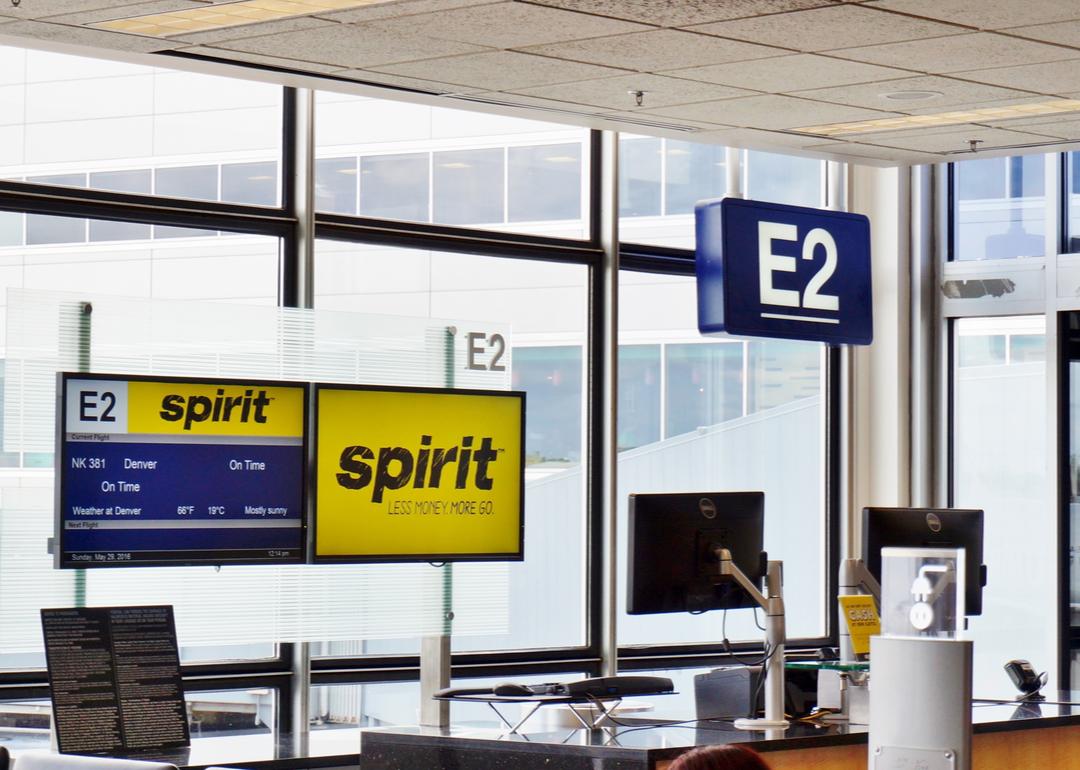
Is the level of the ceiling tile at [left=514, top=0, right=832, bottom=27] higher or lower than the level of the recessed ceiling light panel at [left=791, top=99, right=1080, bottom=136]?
lower

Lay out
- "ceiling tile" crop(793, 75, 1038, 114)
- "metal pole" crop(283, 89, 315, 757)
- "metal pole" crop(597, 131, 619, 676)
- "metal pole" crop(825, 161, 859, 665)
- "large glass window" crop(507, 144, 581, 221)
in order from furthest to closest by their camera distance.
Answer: "metal pole" crop(825, 161, 859, 665)
"metal pole" crop(597, 131, 619, 676)
"large glass window" crop(507, 144, 581, 221)
"metal pole" crop(283, 89, 315, 757)
"ceiling tile" crop(793, 75, 1038, 114)

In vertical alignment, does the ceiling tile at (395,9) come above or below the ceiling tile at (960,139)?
below

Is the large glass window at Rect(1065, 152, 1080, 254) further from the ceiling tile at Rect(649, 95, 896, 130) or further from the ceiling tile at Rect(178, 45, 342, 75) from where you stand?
the ceiling tile at Rect(178, 45, 342, 75)

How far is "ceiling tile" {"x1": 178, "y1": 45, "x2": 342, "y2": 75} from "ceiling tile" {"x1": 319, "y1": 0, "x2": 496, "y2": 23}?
2.07 ft

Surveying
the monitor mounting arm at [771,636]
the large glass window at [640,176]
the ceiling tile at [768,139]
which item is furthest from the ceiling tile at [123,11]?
the large glass window at [640,176]

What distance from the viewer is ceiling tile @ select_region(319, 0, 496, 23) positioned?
4.85 meters

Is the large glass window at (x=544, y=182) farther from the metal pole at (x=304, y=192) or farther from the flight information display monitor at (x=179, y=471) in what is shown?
the flight information display monitor at (x=179, y=471)

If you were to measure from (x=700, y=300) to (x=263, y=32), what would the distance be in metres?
2.69

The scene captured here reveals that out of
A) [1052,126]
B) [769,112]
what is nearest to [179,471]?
[769,112]

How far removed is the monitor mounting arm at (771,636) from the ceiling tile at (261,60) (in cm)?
213

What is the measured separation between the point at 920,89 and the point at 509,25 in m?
1.77

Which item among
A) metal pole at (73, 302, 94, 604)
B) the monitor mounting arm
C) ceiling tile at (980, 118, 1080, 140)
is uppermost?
ceiling tile at (980, 118, 1080, 140)

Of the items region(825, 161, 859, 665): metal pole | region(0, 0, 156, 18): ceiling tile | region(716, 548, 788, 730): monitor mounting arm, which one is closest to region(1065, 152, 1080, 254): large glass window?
region(825, 161, 859, 665): metal pole

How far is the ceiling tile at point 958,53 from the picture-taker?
5344 mm
